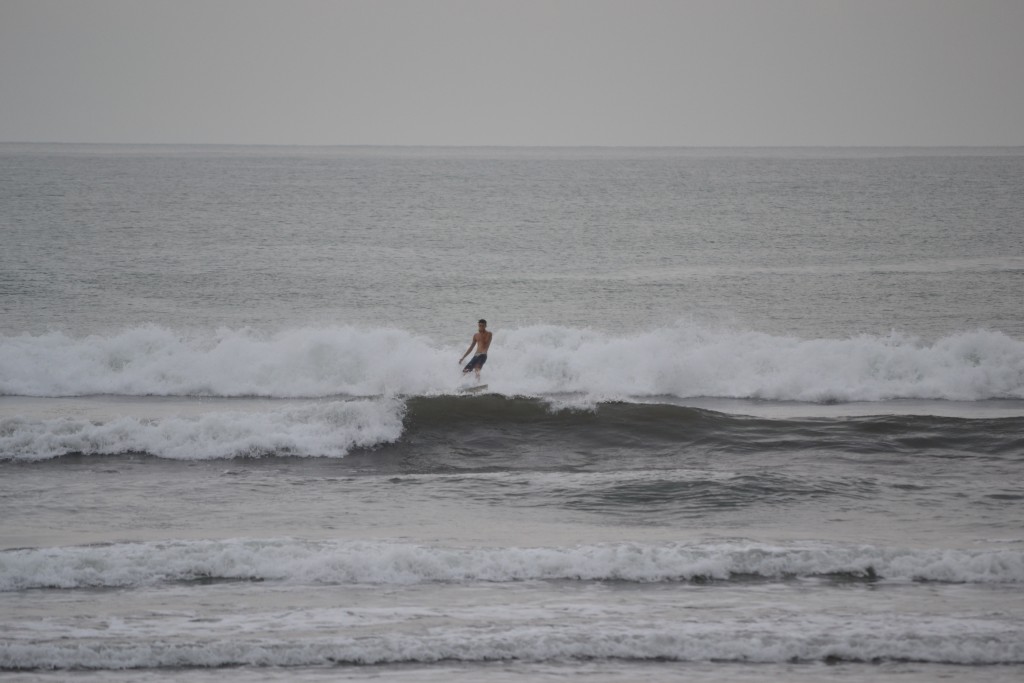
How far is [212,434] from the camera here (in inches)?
674

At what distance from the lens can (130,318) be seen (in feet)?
93.6

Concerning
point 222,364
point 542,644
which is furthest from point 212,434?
point 542,644

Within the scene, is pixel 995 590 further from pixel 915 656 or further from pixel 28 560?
pixel 28 560

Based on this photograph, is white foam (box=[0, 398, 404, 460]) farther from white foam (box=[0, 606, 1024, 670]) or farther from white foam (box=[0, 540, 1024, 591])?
white foam (box=[0, 606, 1024, 670])

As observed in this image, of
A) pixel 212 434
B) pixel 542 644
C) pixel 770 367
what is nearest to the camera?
pixel 542 644

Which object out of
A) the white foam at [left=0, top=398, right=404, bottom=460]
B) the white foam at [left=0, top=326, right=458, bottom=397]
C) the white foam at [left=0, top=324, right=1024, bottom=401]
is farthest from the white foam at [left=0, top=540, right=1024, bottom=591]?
the white foam at [left=0, top=326, right=458, bottom=397]

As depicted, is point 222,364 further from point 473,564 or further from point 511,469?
point 473,564

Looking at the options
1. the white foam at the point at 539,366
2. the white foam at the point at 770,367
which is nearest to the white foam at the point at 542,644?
the white foam at the point at 539,366

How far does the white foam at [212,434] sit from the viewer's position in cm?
1656

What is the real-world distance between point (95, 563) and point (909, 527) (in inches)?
362

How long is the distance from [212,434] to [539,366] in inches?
336

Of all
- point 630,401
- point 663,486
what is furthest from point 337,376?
point 663,486

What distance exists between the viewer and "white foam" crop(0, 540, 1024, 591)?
420 inches

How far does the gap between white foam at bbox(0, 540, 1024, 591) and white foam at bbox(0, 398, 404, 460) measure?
555 cm
